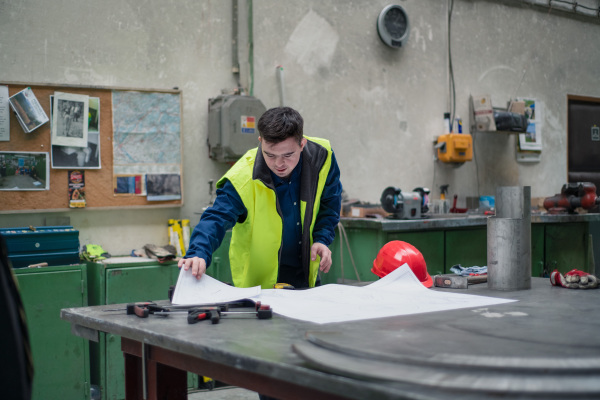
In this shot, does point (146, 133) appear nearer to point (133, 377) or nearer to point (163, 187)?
point (163, 187)

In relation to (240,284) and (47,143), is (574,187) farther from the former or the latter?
(47,143)

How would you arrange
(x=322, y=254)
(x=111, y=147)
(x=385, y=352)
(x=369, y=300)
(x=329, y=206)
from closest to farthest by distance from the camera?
(x=385, y=352) → (x=369, y=300) → (x=322, y=254) → (x=329, y=206) → (x=111, y=147)

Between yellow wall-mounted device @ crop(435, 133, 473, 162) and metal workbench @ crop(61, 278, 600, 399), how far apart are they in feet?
10.8

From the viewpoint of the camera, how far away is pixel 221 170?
3926 mm

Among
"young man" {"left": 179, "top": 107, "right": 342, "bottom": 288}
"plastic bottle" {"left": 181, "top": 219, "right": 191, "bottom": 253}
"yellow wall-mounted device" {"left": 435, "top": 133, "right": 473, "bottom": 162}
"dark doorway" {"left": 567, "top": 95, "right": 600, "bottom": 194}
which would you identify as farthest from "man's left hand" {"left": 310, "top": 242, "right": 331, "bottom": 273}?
"dark doorway" {"left": 567, "top": 95, "right": 600, "bottom": 194}

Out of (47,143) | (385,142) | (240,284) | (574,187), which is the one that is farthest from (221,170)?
(574,187)

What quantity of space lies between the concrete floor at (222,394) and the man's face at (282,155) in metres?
1.81

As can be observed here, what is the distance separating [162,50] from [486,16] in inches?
120

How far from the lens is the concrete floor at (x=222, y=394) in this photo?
11.0ft

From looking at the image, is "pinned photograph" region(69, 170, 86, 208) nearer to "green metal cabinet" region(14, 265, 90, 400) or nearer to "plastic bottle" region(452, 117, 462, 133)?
"green metal cabinet" region(14, 265, 90, 400)

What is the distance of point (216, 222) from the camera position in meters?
1.91

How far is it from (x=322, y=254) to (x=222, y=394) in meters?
1.68

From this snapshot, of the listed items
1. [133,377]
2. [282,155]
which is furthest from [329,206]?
[133,377]

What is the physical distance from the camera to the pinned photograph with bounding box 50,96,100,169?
11.0ft
